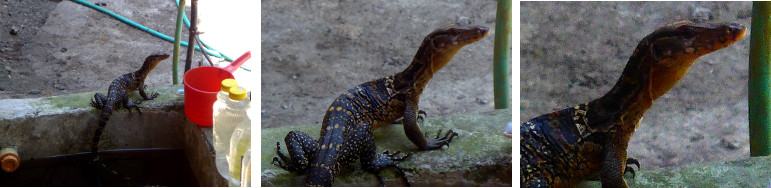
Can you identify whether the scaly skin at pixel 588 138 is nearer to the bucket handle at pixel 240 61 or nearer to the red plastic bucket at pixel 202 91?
the bucket handle at pixel 240 61

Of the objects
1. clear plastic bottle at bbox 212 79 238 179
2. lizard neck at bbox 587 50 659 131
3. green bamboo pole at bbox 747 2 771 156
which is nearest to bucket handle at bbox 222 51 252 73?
clear plastic bottle at bbox 212 79 238 179

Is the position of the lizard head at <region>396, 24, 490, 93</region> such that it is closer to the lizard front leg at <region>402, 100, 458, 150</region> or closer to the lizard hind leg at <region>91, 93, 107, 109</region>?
the lizard front leg at <region>402, 100, 458, 150</region>

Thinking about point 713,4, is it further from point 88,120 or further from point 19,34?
point 19,34

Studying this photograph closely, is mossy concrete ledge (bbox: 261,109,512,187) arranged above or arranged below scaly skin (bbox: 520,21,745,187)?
below

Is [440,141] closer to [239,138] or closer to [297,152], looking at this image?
[297,152]

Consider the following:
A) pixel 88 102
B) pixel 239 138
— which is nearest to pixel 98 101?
pixel 88 102

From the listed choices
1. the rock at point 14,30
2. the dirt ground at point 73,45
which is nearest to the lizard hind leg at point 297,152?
the dirt ground at point 73,45
